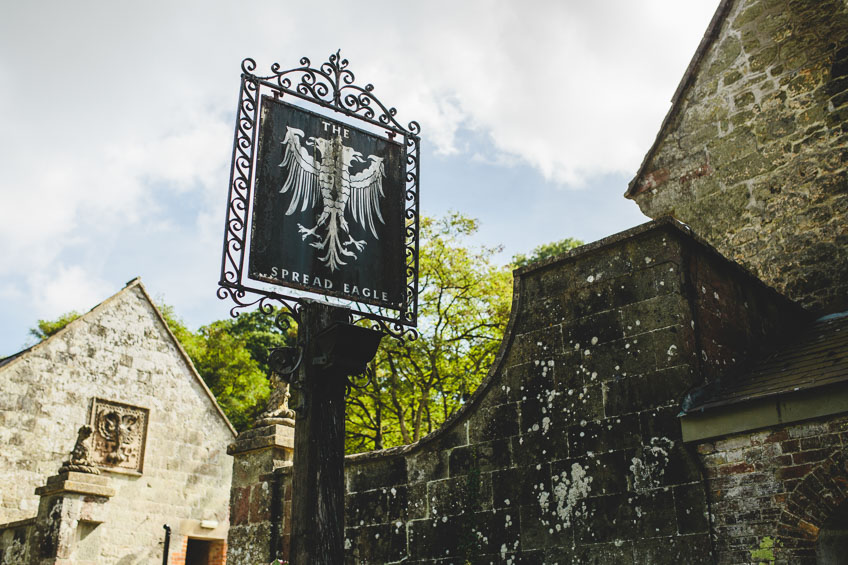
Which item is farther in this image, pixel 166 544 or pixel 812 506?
pixel 166 544

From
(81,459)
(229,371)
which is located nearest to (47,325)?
(229,371)

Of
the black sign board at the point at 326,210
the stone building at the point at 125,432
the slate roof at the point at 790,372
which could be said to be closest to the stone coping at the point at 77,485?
the stone building at the point at 125,432

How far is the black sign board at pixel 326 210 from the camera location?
17.1 ft

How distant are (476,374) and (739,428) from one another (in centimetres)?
1358

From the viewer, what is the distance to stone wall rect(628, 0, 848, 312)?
8.36 meters

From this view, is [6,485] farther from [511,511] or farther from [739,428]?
[739,428]

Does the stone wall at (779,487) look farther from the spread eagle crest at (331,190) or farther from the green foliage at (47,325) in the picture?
the green foliage at (47,325)

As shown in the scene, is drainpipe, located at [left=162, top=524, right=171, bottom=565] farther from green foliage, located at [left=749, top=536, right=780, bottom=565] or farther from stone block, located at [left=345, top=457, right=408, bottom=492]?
green foliage, located at [left=749, top=536, right=780, bottom=565]

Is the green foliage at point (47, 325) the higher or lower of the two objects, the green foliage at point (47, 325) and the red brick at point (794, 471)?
the higher

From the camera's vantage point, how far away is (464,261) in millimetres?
19391

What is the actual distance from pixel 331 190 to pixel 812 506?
11.9 feet

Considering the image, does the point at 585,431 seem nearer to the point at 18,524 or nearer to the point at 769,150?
the point at 769,150

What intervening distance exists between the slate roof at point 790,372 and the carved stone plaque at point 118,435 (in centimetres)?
1214

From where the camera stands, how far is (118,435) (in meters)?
15.0
